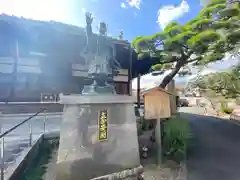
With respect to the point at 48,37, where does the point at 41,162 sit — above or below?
below

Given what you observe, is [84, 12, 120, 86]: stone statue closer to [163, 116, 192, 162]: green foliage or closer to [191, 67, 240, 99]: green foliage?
[163, 116, 192, 162]: green foliage

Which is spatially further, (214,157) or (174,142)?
(174,142)

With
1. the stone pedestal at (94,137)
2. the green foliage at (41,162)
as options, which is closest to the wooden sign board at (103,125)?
the stone pedestal at (94,137)

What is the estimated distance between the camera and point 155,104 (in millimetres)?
4406

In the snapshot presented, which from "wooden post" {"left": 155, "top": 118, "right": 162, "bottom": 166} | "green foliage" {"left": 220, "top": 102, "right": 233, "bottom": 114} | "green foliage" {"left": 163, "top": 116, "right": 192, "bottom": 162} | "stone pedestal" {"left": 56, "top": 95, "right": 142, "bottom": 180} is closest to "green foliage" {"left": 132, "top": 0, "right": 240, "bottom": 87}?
"green foliage" {"left": 163, "top": 116, "right": 192, "bottom": 162}

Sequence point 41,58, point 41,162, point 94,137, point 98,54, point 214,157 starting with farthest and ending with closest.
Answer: point 41,58 → point 214,157 → point 41,162 → point 98,54 → point 94,137

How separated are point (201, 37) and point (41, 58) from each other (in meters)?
7.47

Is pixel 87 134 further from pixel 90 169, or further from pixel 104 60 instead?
pixel 104 60

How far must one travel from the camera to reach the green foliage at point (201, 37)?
588cm

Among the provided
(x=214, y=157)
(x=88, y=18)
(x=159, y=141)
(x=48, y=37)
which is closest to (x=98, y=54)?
(x=88, y=18)

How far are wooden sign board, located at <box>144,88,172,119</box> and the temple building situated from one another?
14.4 feet

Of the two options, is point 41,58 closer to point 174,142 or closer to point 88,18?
point 88,18

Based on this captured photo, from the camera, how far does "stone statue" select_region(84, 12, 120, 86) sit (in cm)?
340

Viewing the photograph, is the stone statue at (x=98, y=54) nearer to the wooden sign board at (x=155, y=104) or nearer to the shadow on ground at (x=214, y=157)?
the wooden sign board at (x=155, y=104)
